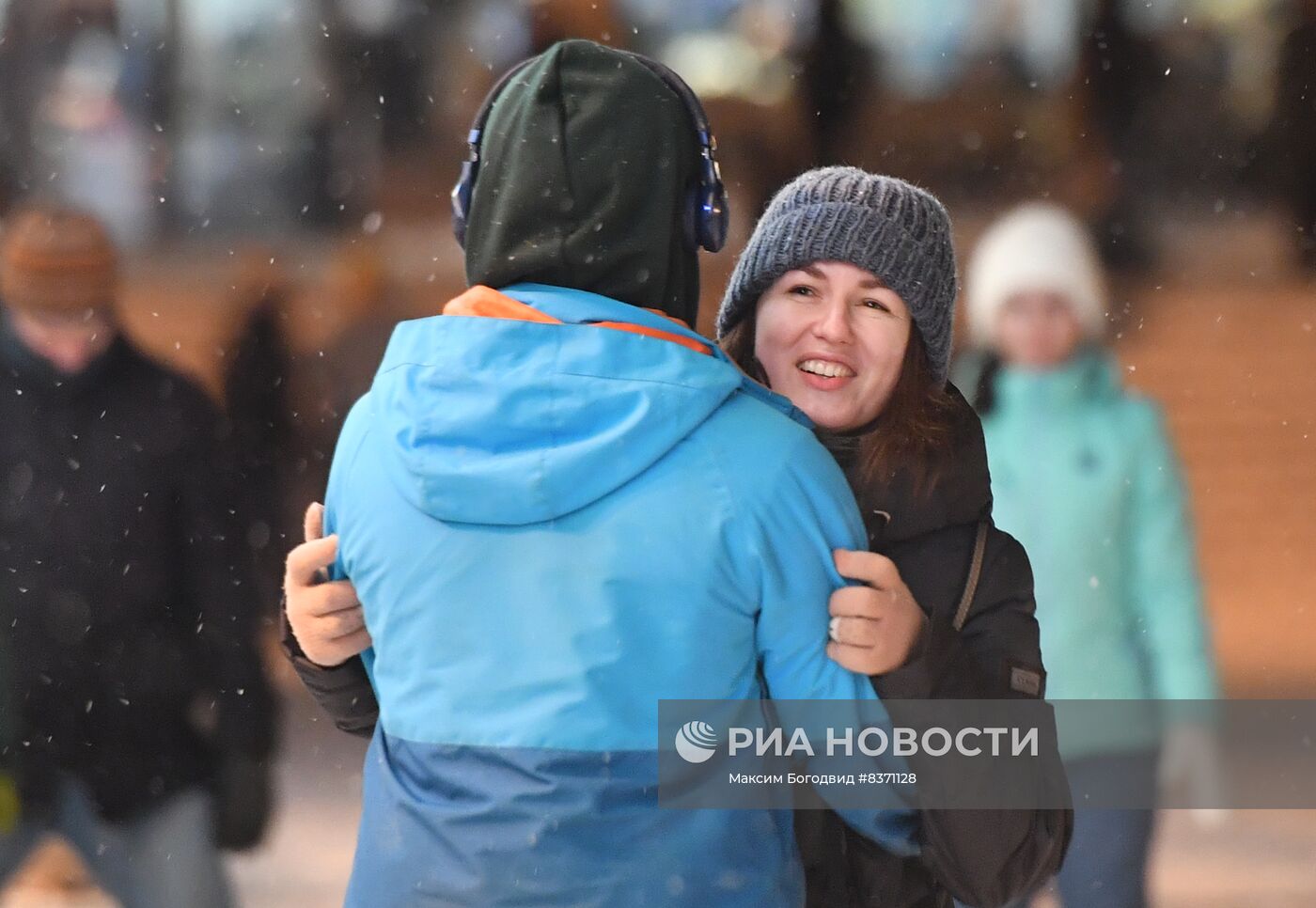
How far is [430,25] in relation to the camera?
567cm

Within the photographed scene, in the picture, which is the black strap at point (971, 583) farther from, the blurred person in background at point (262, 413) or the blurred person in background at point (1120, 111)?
the blurred person in background at point (1120, 111)

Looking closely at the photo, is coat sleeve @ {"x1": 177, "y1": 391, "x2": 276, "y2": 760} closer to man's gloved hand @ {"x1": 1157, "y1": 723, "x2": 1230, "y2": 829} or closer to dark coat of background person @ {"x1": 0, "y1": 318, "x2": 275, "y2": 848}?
dark coat of background person @ {"x1": 0, "y1": 318, "x2": 275, "y2": 848}

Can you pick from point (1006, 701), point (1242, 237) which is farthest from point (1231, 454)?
point (1006, 701)

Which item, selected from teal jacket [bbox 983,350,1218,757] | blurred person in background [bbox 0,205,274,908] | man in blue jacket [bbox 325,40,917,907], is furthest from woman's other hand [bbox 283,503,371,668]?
teal jacket [bbox 983,350,1218,757]

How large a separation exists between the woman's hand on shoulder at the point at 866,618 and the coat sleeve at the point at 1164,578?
175 cm

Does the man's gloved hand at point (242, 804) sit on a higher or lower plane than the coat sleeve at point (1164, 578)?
lower

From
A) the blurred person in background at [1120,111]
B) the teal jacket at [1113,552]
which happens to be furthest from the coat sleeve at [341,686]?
the blurred person in background at [1120,111]

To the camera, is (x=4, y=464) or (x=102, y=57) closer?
(x=4, y=464)

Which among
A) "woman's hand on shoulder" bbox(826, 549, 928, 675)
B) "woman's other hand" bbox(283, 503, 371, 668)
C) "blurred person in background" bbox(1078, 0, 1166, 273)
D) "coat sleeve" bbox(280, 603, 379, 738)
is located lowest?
"coat sleeve" bbox(280, 603, 379, 738)

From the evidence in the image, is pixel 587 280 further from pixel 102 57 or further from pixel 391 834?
pixel 102 57

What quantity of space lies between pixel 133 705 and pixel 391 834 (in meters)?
1.80

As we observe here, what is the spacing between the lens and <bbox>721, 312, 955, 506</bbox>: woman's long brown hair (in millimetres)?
1647

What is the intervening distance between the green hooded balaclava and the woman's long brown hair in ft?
1.19

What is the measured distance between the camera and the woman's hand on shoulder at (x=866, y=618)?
→ 1.39 metres
